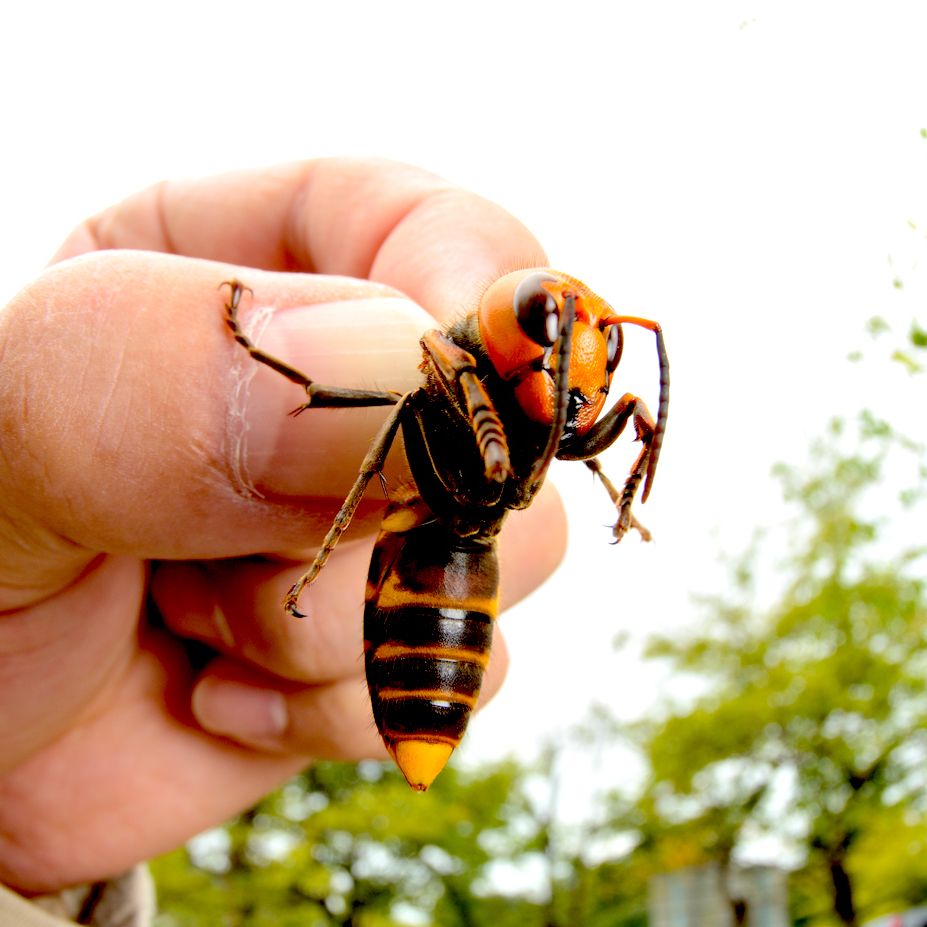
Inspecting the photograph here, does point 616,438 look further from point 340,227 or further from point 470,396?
point 340,227

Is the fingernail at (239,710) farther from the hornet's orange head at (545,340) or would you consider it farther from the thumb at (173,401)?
the hornet's orange head at (545,340)

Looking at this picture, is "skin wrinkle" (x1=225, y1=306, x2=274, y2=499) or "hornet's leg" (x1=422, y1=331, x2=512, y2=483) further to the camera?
"skin wrinkle" (x1=225, y1=306, x2=274, y2=499)

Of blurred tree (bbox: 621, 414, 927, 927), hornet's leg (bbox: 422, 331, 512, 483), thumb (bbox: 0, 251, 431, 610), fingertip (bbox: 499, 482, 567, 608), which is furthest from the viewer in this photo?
blurred tree (bbox: 621, 414, 927, 927)

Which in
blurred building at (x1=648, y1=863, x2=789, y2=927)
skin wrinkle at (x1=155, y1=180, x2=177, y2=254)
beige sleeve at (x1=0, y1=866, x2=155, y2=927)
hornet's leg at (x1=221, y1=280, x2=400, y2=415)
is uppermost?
hornet's leg at (x1=221, y1=280, x2=400, y2=415)

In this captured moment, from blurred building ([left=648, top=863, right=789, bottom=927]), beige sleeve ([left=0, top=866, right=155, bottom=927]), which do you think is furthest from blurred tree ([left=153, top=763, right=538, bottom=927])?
beige sleeve ([left=0, top=866, right=155, bottom=927])

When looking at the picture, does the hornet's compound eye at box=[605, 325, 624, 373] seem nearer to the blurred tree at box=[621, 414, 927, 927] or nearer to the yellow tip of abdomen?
the yellow tip of abdomen

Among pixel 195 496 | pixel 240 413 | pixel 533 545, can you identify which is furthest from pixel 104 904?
pixel 240 413

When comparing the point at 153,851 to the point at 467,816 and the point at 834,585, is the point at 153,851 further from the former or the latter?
the point at 467,816
